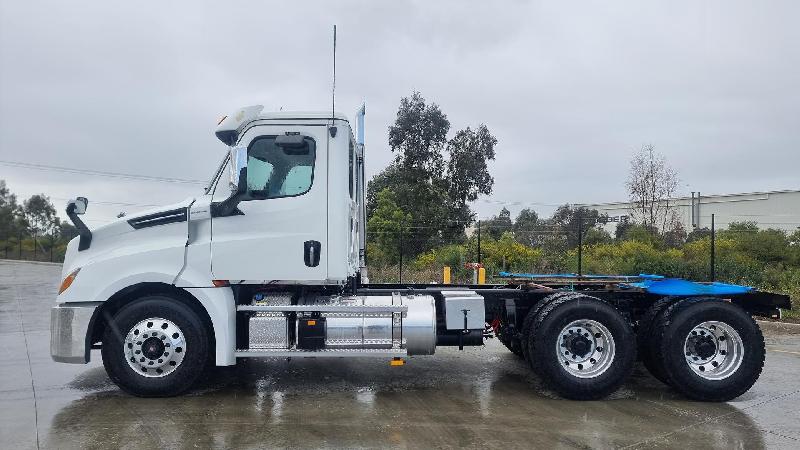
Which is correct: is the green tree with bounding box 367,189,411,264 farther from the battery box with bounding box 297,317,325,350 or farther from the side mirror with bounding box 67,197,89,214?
the side mirror with bounding box 67,197,89,214

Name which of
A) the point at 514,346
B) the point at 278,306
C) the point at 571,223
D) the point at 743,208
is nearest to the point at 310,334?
the point at 278,306

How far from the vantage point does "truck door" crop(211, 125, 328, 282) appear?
6324mm

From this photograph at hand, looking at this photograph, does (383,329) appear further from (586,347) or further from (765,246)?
(765,246)

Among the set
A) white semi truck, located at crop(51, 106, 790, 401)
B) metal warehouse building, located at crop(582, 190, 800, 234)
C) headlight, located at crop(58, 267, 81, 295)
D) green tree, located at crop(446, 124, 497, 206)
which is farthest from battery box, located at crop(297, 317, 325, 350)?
metal warehouse building, located at crop(582, 190, 800, 234)

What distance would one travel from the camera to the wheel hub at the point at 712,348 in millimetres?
6500

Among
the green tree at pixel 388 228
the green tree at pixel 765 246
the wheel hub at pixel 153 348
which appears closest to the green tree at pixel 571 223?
the green tree at pixel 765 246

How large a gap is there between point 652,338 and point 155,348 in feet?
17.8

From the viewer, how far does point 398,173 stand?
25.3 metres

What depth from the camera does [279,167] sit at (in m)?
6.46

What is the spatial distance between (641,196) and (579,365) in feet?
64.7

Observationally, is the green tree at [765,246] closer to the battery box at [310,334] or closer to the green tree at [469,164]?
the green tree at [469,164]

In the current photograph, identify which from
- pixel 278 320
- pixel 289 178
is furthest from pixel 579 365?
pixel 289 178

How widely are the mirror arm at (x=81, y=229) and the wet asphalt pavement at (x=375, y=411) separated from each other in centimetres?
166

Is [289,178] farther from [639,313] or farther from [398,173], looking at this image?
[398,173]
